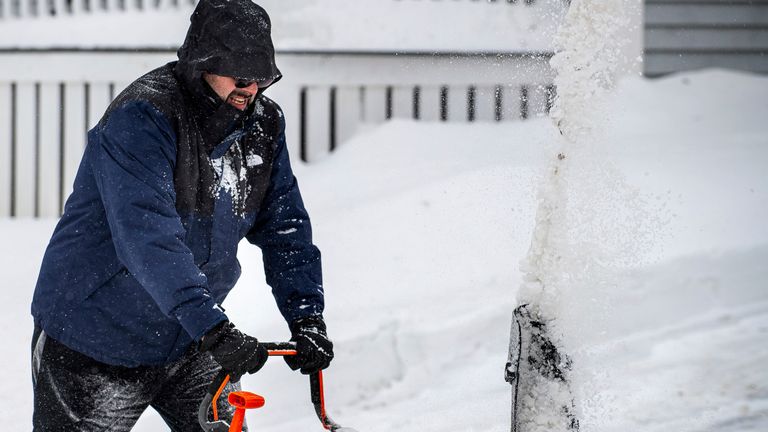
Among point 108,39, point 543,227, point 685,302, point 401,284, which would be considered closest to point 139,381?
point 543,227

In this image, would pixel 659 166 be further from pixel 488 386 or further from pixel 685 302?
pixel 488 386

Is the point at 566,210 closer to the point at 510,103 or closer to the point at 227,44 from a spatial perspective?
the point at 227,44

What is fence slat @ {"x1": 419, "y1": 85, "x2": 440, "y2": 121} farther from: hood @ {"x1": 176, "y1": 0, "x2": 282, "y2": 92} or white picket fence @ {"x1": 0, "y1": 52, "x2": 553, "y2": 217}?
hood @ {"x1": 176, "y1": 0, "x2": 282, "y2": 92}

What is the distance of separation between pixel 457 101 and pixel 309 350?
5.35m

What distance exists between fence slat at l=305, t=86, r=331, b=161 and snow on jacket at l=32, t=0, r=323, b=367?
181 inches

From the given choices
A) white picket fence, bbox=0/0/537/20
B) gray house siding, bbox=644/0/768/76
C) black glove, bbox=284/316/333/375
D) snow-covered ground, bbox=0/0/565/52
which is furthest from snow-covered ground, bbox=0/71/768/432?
white picket fence, bbox=0/0/537/20

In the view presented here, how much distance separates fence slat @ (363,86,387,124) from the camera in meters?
7.29

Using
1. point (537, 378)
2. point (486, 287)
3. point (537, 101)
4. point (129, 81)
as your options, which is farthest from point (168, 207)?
point (537, 101)

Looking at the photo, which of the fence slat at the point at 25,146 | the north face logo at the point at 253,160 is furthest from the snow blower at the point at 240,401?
the fence slat at the point at 25,146

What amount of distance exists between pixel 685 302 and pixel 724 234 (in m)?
0.68

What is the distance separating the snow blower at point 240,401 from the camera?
2.10 meters

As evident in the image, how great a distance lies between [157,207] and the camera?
2141mm

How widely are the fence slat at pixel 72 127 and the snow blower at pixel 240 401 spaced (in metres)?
5.02

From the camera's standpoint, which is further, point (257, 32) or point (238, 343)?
point (257, 32)
